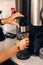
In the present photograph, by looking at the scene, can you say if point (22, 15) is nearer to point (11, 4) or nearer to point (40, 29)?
point (40, 29)

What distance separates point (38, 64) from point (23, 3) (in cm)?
49

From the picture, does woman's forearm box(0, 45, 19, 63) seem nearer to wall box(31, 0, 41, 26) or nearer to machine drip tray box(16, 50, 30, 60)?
machine drip tray box(16, 50, 30, 60)

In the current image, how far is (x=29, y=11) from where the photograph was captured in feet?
3.63

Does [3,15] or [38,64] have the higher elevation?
[3,15]

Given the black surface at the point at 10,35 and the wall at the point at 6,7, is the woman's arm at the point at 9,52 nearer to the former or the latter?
the black surface at the point at 10,35

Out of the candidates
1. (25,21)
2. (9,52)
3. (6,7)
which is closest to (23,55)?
(9,52)

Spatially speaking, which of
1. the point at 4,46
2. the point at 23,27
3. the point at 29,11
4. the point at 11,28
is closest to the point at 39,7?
the point at 29,11

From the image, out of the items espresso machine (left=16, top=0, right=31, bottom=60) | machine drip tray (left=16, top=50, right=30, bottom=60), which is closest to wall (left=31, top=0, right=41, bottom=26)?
espresso machine (left=16, top=0, right=31, bottom=60)

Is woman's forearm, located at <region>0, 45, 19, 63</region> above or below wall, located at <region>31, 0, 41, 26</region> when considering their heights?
below

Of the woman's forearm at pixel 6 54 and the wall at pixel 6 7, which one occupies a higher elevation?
the wall at pixel 6 7

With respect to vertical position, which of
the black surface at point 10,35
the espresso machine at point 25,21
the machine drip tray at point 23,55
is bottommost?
the machine drip tray at point 23,55

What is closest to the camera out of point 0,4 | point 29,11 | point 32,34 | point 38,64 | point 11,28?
point 38,64

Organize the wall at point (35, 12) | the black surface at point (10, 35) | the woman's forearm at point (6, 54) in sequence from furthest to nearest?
the black surface at point (10, 35)
the wall at point (35, 12)
the woman's forearm at point (6, 54)

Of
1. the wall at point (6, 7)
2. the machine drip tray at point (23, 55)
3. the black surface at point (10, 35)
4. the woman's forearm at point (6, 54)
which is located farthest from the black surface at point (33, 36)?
the wall at point (6, 7)
